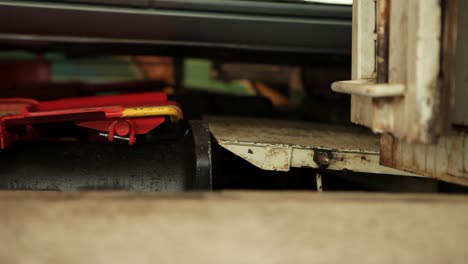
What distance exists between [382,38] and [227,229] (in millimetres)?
515

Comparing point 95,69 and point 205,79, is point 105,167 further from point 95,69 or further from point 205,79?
point 205,79

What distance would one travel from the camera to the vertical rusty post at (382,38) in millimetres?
1011

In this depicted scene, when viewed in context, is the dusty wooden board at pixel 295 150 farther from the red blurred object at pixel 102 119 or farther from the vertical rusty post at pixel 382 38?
the vertical rusty post at pixel 382 38

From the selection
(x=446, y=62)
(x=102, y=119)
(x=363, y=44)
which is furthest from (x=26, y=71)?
(x=446, y=62)

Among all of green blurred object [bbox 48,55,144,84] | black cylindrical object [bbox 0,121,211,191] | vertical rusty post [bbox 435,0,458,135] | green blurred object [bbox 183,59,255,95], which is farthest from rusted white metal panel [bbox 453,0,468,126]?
green blurred object [bbox 183,59,255,95]

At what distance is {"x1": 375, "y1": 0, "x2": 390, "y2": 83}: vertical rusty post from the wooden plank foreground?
31 centimetres

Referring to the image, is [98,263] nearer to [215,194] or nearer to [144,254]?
[144,254]

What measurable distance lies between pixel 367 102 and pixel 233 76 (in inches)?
117

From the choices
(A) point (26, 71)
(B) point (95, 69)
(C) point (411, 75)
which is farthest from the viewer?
(B) point (95, 69)

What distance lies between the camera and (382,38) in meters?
1.03

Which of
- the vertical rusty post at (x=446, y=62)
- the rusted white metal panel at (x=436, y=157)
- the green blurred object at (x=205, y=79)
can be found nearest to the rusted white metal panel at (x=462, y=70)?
the rusted white metal panel at (x=436, y=157)

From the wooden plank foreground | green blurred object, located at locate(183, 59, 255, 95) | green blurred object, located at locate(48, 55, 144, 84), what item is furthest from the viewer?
green blurred object, located at locate(183, 59, 255, 95)

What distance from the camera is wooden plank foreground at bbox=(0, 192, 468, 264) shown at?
2.44ft

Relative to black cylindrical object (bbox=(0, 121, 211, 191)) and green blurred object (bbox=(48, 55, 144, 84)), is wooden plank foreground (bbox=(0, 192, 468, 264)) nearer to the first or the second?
black cylindrical object (bbox=(0, 121, 211, 191))
